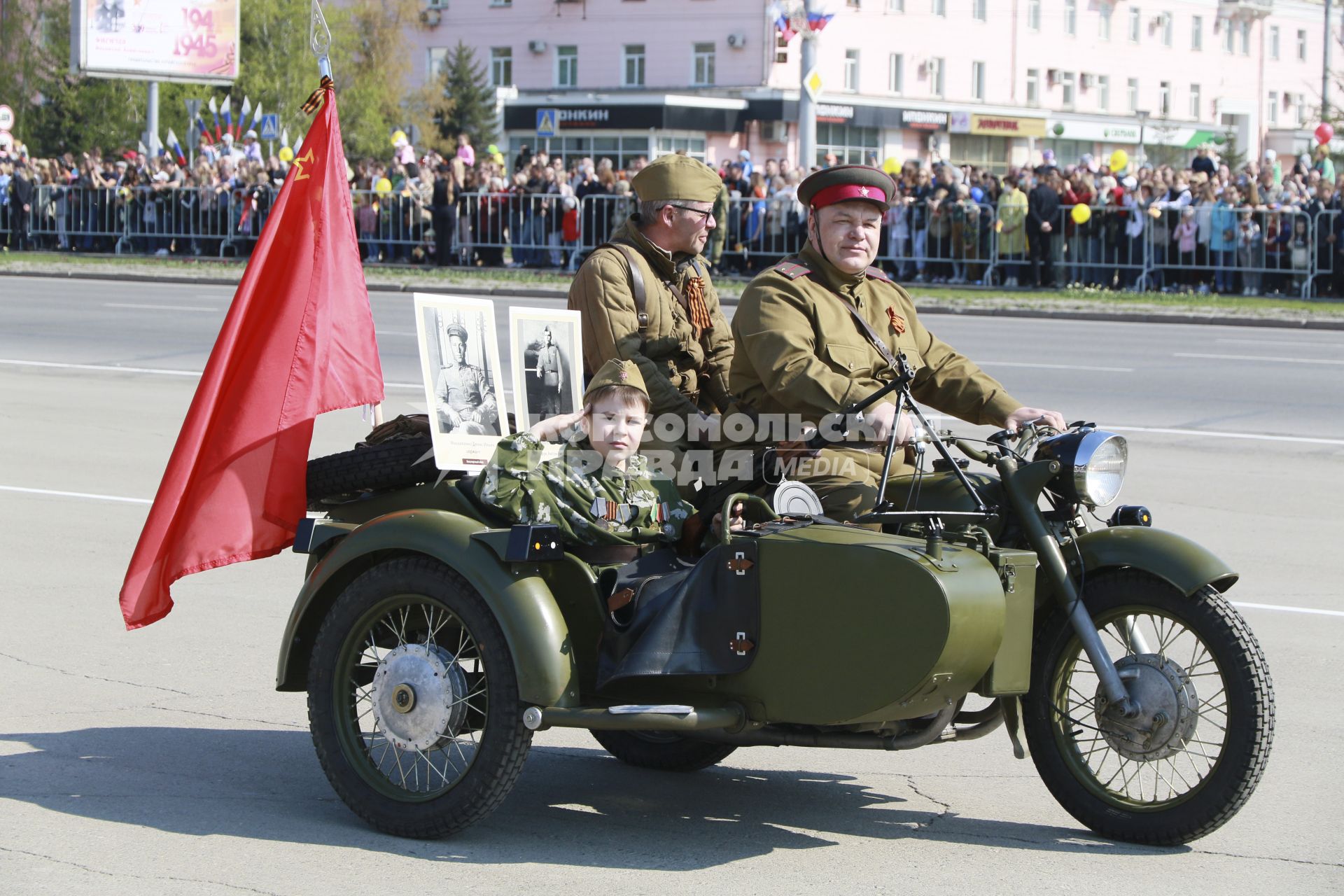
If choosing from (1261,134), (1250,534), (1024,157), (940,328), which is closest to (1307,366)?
(940,328)

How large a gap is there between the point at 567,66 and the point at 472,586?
71.9 m

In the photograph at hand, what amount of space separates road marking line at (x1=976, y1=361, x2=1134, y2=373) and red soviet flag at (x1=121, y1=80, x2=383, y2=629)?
498 inches

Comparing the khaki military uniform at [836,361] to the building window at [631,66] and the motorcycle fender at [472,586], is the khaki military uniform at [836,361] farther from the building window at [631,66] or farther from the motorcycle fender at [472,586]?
the building window at [631,66]

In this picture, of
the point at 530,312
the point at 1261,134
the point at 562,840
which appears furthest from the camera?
the point at 1261,134

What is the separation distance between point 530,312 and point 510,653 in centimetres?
119

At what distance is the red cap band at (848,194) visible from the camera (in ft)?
17.2

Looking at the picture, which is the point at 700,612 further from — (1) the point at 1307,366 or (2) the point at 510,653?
(1) the point at 1307,366

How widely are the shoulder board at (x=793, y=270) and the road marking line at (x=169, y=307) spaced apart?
63.8 ft

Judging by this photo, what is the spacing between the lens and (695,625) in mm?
4660

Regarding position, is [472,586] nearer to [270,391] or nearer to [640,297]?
[270,391]

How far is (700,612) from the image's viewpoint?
4656 millimetres

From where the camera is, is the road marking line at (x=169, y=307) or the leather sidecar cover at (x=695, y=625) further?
the road marking line at (x=169, y=307)

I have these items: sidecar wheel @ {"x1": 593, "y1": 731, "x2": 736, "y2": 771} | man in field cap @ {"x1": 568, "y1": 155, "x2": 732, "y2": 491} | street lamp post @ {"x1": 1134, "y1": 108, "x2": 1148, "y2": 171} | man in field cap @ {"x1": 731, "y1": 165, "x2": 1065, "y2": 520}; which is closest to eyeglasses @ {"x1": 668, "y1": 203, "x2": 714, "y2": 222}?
man in field cap @ {"x1": 568, "y1": 155, "x2": 732, "y2": 491}

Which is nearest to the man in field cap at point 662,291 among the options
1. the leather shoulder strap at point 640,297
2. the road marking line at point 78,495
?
the leather shoulder strap at point 640,297
